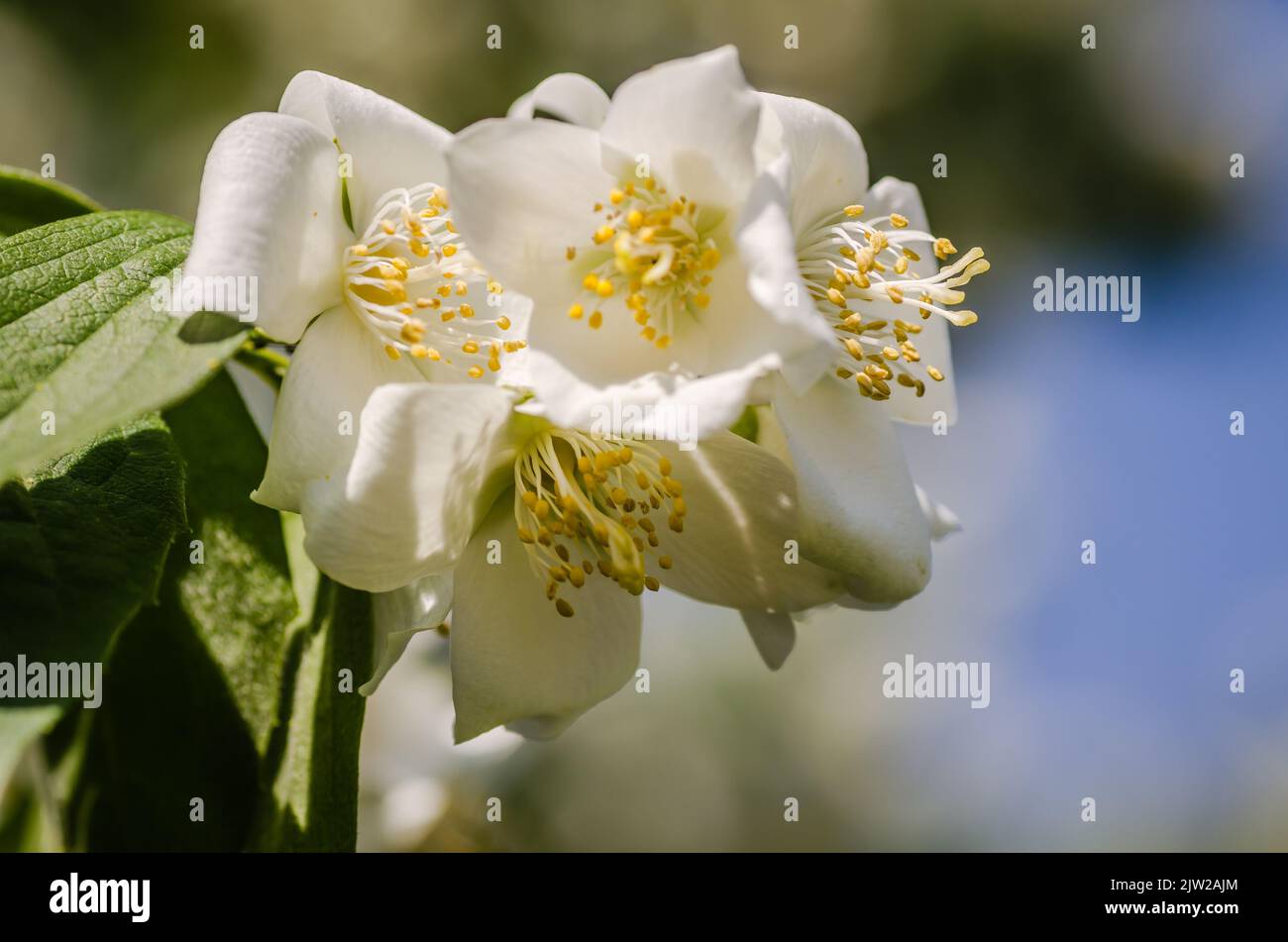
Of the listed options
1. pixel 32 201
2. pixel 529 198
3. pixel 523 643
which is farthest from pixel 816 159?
pixel 32 201

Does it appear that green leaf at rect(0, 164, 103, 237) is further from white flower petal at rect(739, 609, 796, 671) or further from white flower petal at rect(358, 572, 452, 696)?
white flower petal at rect(739, 609, 796, 671)

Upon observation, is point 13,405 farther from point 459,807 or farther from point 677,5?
point 677,5

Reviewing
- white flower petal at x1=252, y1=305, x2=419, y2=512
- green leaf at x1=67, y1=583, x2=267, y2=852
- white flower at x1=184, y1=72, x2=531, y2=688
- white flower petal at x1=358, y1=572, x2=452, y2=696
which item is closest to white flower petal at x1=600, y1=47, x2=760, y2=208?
white flower at x1=184, y1=72, x2=531, y2=688

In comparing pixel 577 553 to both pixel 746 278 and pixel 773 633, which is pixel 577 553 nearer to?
pixel 773 633

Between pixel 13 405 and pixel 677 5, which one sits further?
pixel 677 5

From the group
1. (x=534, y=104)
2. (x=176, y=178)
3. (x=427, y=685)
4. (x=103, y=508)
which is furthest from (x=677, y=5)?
(x=103, y=508)
